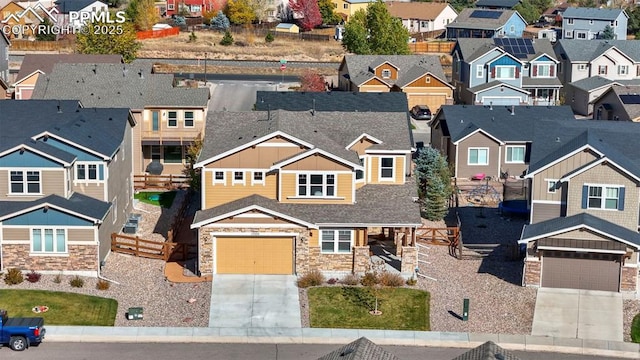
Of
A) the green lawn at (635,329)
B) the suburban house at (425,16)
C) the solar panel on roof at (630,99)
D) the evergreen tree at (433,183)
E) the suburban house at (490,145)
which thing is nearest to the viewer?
the green lawn at (635,329)

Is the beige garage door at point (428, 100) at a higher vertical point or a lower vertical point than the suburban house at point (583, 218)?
higher

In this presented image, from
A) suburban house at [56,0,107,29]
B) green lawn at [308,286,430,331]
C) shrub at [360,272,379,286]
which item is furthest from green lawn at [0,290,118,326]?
suburban house at [56,0,107,29]

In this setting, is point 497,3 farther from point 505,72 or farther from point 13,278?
point 13,278

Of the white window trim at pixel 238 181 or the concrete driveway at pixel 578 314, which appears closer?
the concrete driveway at pixel 578 314

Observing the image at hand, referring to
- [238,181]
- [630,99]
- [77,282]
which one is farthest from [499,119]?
[77,282]

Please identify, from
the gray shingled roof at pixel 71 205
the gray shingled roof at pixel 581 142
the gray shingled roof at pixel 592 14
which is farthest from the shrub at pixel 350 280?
the gray shingled roof at pixel 592 14

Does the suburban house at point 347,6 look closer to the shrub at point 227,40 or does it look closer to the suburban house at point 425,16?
the suburban house at point 425,16

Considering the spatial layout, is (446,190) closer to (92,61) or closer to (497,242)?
(497,242)

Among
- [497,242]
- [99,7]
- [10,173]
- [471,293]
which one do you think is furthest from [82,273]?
[99,7]
